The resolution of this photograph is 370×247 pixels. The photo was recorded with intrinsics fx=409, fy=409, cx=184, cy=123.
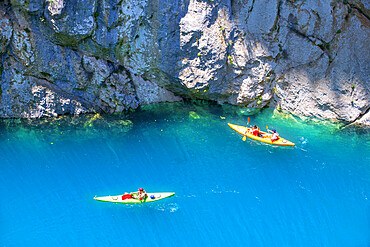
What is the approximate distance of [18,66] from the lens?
26.6 m

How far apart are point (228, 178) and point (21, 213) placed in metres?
11.4

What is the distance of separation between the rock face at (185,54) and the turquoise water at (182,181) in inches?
61.6

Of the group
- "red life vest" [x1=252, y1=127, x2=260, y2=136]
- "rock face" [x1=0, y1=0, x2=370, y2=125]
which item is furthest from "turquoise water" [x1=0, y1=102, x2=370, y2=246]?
"rock face" [x1=0, y1=0, x2=370, y2=125]

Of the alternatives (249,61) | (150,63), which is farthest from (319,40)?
(150,63)

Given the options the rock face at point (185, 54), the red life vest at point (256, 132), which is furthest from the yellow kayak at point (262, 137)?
the rock face at point (185, 54)

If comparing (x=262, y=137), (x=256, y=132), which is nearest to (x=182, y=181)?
(x=256, y=132)

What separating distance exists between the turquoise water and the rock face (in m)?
1.56

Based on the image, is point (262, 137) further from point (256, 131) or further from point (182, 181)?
point (182, 181)

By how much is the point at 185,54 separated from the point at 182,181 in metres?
9.19

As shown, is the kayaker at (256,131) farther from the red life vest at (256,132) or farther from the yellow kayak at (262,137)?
the yellow kayak at (262,137)

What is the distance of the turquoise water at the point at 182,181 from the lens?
20594 millimetres

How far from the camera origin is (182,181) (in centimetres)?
2352

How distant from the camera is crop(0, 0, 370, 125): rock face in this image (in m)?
26.2

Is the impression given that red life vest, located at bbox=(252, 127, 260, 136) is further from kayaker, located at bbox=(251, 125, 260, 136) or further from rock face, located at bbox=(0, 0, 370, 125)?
rock face, located at bbox=(0, 0, 370, 125)
